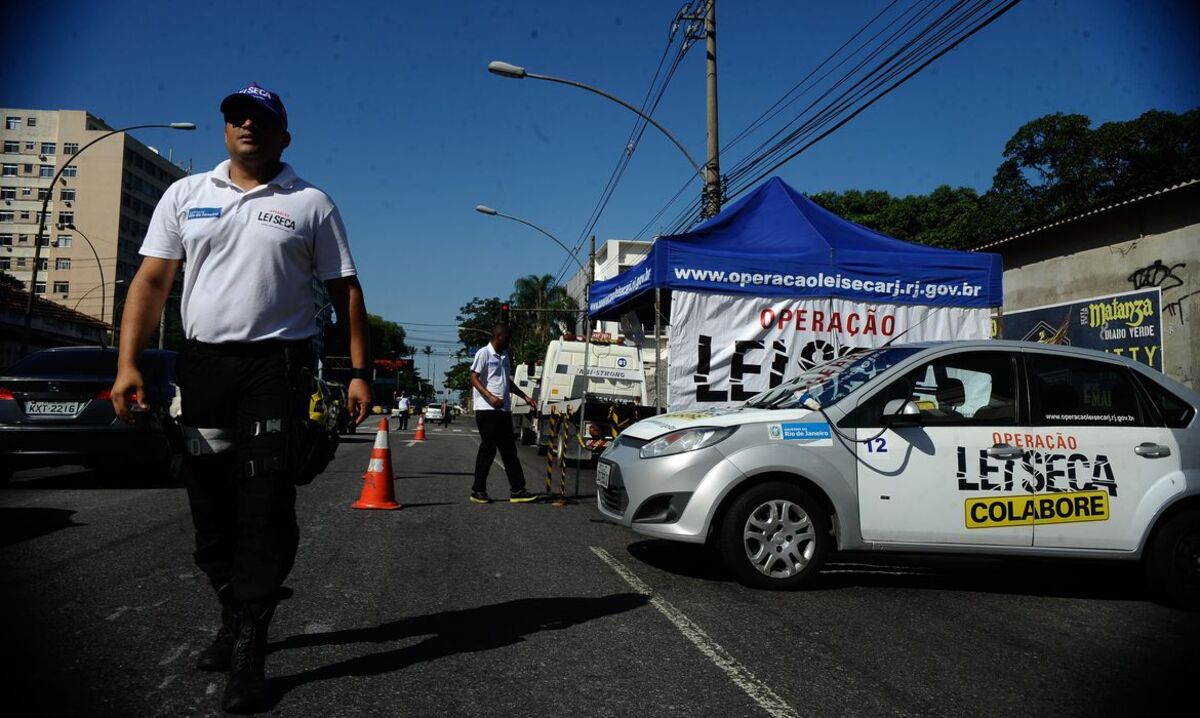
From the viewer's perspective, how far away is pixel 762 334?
9.64 meters

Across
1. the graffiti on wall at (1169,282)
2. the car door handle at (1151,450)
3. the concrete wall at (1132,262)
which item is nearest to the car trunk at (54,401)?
the car door handle at (1151,450)

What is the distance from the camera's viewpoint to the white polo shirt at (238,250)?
320 centimetres

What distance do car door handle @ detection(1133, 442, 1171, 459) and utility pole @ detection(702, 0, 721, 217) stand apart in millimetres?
10005

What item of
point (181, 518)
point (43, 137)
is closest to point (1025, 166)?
point (181, 518)

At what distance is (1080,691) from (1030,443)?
210 centimetres

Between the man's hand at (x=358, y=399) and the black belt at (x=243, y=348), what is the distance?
0.28m

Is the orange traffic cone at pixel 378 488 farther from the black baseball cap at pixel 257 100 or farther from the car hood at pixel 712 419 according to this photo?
the black baseball cap at pixel 257 100

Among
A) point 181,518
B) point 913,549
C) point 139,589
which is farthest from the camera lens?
point 181,518

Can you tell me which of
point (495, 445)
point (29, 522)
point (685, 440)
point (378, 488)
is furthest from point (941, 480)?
point (29, 522)

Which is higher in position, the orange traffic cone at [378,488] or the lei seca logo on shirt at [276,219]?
the lei seca logo on shirt at [276,219]

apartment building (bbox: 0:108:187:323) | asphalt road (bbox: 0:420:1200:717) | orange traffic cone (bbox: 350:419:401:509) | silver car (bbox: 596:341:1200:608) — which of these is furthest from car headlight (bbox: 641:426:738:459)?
apartment building (bbox: 0:108:187:323)

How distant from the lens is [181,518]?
7152 mm

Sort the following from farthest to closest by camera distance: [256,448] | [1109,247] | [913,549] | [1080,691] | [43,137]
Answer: [43,137], [1109,247], [913,549], [1080,691], [256,448]

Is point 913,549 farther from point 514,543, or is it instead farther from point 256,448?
point 256,448
